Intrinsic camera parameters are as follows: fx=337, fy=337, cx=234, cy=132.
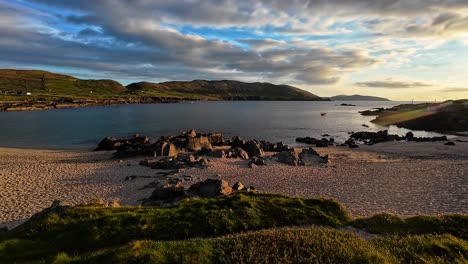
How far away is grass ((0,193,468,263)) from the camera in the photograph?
458 inches

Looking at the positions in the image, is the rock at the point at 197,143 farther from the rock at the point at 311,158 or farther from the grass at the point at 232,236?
the grass at the point at 232,236

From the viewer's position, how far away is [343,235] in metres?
13.9

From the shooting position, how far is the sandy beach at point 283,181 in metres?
26.5

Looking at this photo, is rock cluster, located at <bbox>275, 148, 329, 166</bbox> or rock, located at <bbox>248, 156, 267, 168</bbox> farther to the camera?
rock cluster, located at <bbox>275, 148, 329, 166</bbox>

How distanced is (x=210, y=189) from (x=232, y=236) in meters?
10.7

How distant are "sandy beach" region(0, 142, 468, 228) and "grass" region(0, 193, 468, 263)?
7362mm

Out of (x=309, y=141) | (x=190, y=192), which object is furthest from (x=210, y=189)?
(x=309, y=141)

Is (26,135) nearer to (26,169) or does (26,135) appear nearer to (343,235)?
(26,169)

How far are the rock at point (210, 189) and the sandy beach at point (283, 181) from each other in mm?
5326

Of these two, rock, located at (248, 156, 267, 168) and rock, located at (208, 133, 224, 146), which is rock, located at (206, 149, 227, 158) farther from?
rock, located at (208, 133, 224, 146)

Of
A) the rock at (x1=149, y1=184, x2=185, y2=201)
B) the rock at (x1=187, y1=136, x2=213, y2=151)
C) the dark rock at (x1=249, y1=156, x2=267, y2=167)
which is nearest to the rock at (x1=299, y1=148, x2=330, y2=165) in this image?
the dark rock at (x1=249, y1=156, x2=267, y2=167)

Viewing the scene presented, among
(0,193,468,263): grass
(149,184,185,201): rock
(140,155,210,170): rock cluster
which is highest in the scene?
(0,193,468,263): grass

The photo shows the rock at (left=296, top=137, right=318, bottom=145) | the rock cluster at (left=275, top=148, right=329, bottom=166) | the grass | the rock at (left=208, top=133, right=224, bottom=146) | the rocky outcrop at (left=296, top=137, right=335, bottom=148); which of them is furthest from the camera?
the rock at (left=296, top=137, right=318, bottom=145)

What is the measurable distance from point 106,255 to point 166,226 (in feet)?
15.5
